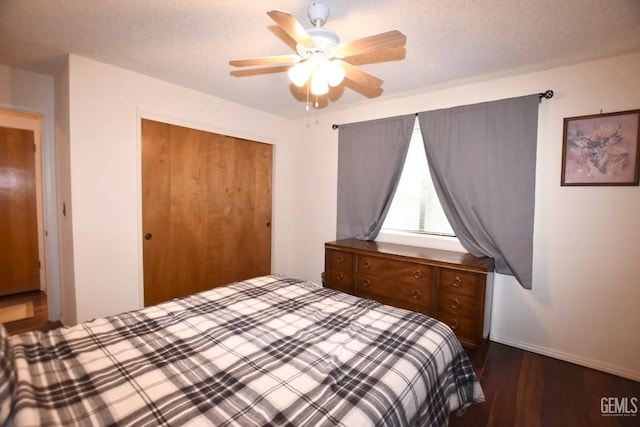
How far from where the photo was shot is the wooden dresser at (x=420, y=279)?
219cm

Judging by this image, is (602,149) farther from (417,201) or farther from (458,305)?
(458,305)

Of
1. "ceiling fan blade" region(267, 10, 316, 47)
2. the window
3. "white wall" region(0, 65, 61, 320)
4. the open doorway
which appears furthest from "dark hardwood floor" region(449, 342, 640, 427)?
the open doorway

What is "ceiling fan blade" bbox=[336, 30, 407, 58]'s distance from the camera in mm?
1260

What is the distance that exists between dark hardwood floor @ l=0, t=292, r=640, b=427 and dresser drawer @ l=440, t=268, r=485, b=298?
0.60 meters

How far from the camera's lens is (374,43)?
1.34 metres

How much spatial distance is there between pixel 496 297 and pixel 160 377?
2.69 m

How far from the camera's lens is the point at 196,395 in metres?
0.96

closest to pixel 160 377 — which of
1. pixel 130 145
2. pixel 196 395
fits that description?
pixel 196 395

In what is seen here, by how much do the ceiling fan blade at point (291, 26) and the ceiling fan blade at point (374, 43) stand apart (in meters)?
0.17

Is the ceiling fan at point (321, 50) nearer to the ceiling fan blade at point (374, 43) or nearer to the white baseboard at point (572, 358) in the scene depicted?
the ceiling fan blade at point (374, 43)

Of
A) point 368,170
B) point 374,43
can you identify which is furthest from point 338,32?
point 368,170

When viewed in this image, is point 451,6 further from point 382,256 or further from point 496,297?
point 496,297

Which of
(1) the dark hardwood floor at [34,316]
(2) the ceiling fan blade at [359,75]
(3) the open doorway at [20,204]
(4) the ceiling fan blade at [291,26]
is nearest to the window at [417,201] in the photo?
(2) the ceiling fan blade at [359,75]

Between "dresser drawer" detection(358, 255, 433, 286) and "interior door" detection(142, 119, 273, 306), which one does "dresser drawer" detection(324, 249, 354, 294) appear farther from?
"interior door" detection(142, 119, 273, 306)
